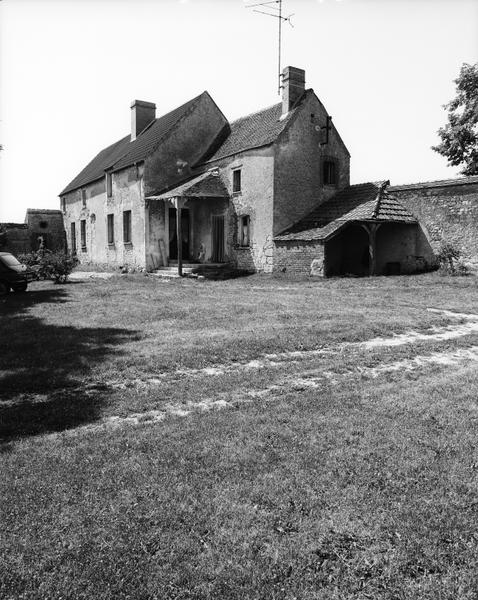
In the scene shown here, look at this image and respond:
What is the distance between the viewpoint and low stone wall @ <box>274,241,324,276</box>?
64.1 feet

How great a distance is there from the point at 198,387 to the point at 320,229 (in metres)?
15.5

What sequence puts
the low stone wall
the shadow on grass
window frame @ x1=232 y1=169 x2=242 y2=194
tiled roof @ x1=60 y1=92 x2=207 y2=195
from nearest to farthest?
the shadow on grass
the low stone wall
window frame @ x1=232 y1=169 x2=242 y2=194
tiled roof @ x1=60 y1=92 x2=207 y2=195

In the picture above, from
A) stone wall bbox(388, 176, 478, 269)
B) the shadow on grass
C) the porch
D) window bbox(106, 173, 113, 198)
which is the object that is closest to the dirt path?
the shadow on grass

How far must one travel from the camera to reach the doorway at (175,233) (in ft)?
82.9

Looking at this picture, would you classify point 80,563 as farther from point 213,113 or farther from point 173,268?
point 213,113

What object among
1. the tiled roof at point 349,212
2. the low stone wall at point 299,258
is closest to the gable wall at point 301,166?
the tiled roof at point 349,212

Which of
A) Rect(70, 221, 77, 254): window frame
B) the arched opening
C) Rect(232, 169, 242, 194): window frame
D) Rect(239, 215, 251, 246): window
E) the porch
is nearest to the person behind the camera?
the arched opening

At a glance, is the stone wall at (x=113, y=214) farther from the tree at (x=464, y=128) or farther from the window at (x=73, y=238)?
the tree at (x=464, y=128)

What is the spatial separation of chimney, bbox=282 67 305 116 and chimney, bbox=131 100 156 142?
10.6 meters

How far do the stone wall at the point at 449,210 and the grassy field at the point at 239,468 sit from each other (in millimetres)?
11385

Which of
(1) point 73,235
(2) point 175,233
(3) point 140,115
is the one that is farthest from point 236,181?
(1) point 73,235

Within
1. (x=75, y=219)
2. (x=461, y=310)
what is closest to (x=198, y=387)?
(x=461, y=310)

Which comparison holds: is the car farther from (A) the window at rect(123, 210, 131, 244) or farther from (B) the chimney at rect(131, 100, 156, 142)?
(B) the chimney at rect(131, 100, 156, 142)

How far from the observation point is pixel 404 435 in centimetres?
450
